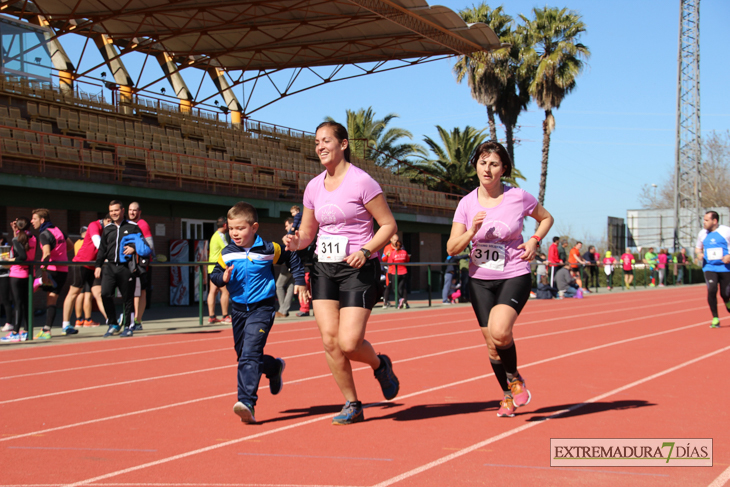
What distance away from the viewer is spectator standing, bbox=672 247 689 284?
39.8m

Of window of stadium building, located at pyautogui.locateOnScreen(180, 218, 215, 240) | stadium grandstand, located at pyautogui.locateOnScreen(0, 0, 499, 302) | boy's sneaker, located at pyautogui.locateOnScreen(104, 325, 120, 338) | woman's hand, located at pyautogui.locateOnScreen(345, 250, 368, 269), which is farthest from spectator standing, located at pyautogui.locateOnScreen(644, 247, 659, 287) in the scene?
woman's hand, located at pyautogui.locateOnScreen(345, 250, 368, 269)

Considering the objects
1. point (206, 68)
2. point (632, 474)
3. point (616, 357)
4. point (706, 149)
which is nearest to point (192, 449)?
point (632, 474)

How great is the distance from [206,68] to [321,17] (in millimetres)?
11132

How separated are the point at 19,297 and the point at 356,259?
7833mm

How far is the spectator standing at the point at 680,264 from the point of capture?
39.8 metres

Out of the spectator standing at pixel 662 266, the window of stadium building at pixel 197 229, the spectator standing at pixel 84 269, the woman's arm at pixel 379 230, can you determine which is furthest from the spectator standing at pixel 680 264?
the woman's arm at pixel 379 230

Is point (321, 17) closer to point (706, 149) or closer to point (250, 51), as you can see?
point (250, 51)

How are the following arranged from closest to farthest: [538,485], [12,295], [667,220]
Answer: [538,485] → [12,295] → [667,220]

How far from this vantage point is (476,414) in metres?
5.74

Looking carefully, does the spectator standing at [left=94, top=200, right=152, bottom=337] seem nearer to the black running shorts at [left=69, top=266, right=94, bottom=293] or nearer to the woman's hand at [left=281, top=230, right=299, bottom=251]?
the black running shorts at [left=69, top=266, right=94, bottom=293]

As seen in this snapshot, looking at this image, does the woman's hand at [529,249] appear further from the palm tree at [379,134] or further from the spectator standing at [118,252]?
the palm tree at [379,134]

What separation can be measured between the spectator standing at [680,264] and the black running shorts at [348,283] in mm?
37028

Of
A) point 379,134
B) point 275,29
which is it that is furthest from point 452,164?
point 275,29

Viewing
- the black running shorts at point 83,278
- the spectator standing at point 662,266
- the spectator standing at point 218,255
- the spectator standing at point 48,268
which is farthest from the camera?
Result: the spectator standing at point 662,266
